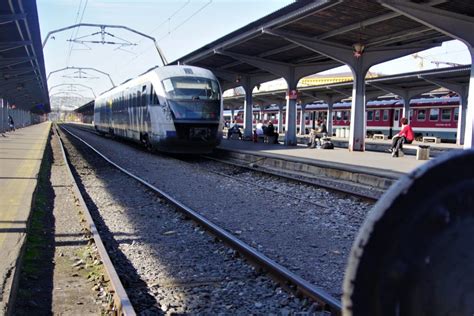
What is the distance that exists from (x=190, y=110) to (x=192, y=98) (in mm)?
A: 448

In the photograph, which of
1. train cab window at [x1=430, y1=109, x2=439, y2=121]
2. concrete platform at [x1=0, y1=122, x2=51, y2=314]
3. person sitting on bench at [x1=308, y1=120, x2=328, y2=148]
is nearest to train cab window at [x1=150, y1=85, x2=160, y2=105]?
concrete platform at [x1=0, y1=122, x2=51, y2=314]

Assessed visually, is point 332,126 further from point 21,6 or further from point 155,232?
point 155,232

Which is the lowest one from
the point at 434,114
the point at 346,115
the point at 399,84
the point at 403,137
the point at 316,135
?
the point at 316,135

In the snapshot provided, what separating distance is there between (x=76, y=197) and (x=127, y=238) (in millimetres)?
3469

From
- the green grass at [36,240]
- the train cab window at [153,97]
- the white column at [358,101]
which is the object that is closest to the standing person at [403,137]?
the white column at [358,101]

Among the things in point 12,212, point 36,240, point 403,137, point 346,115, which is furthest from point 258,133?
point 36,240

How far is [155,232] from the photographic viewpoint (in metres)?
7.15

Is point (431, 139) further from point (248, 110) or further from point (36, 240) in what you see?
point (36, 240)

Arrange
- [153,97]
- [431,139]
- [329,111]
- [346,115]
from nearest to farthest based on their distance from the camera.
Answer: [153,97]
[431,139]
[329,111]
[346,115]

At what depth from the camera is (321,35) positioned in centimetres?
1986

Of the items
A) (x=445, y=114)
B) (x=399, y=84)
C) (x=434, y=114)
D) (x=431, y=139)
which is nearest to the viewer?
(x=399, y=84)

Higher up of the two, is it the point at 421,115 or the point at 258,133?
the point at 421,115

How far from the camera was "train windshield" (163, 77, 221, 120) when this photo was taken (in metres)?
17.1

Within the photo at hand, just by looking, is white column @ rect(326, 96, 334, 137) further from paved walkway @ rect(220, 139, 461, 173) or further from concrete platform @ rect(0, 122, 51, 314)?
concrete platform @ rect(0, 122, 51, 314)
